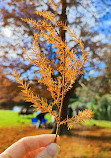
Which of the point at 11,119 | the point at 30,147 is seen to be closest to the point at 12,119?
the point at 11,119

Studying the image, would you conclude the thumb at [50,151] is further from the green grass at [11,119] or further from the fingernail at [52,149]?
the green grass at [11,119]

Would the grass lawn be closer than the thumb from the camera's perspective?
No

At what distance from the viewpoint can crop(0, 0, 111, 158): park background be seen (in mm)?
900

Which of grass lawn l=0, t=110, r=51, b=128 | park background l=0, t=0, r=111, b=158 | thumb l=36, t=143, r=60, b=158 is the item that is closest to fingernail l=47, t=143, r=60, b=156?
thumb l=36, t=143, r=60, b=158

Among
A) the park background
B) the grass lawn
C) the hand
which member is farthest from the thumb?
the grass lawn

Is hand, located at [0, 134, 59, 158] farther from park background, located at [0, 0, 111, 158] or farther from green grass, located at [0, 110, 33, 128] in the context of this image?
green grass, located at [0, 110, 33, 128]

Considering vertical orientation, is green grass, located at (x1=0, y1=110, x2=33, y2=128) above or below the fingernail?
below

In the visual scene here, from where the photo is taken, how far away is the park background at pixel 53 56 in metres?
0.90

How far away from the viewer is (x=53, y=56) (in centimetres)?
87

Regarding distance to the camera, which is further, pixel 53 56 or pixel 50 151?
pixel 53 56

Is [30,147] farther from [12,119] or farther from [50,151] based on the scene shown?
[12,119]

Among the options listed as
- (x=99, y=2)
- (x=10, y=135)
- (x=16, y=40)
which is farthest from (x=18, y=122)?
(x=99, y=2)

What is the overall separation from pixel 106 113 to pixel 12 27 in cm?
124

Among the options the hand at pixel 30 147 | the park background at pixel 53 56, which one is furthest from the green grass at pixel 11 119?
the hand at pixel 30 147
